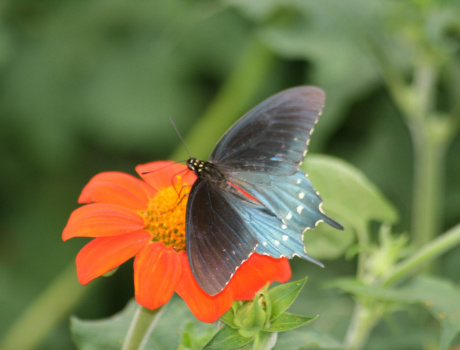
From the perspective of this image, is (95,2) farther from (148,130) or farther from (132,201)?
(132,201)

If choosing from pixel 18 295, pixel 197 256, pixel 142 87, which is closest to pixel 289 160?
pixel 197 256

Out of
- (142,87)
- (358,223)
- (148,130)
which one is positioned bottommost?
(358,223)

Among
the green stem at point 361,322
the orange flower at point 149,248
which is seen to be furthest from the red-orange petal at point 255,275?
the green stem at point 361,322

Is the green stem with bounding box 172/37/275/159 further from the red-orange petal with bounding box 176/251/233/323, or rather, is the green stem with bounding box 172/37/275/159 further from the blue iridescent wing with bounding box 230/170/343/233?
the red-orange petal with bounding box 176/251/233/323

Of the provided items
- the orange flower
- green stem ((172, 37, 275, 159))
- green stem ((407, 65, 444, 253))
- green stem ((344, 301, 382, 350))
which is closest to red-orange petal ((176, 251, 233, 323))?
the orange flower

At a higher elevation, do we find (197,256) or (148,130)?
(148,130)

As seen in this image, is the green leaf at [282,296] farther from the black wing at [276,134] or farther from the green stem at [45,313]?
the green stem at [45,313]
